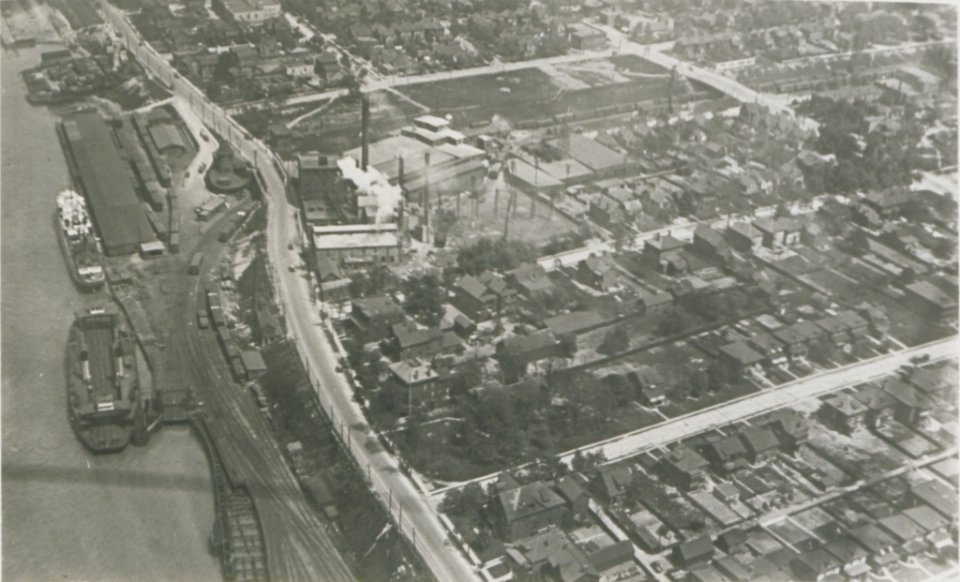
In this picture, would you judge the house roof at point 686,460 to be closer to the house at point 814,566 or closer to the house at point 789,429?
the house at point 789,429

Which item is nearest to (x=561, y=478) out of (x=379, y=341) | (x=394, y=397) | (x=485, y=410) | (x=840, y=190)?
(x=485, y=410)

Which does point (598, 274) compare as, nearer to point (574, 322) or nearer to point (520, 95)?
point (574, 322)

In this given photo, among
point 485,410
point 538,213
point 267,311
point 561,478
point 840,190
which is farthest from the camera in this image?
point 840,190

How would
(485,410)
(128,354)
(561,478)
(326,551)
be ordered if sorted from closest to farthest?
(326,551) < (561,478) < (485,410) < (128,354)

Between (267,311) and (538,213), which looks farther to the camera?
(538,213)

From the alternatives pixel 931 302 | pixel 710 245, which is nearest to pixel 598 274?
pixel 710 245

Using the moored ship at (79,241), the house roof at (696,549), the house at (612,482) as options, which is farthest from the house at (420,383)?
the moored ship at (79,241)

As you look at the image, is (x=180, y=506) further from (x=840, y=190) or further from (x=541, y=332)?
(x=840, y=190)
